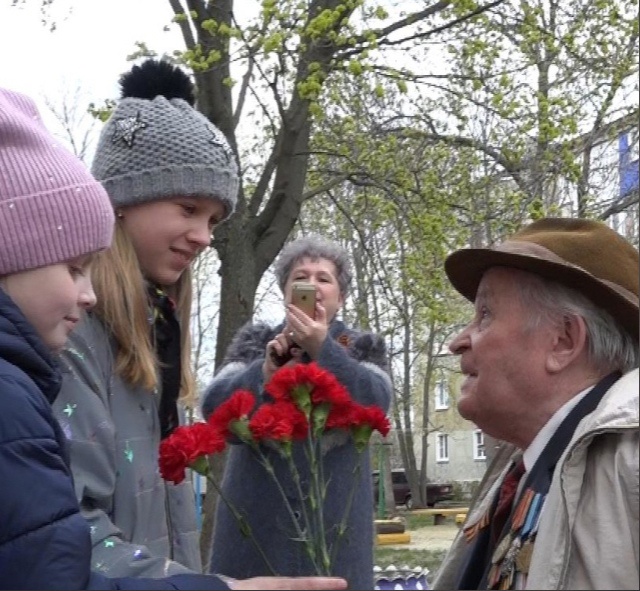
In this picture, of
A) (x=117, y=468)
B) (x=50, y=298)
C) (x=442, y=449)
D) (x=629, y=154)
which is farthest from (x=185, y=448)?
(x=442, y=449)

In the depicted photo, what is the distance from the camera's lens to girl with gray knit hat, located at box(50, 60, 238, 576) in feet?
7.18

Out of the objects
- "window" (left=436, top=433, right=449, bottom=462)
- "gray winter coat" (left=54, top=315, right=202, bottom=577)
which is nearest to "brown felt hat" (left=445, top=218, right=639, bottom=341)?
"gray winter coat" (left=54, top=315, right=202, bottom=577)

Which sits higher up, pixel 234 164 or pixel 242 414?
pixel 234 164

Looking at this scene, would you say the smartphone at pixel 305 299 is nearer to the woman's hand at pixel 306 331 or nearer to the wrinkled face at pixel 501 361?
the woman's hand at pixel 306 331

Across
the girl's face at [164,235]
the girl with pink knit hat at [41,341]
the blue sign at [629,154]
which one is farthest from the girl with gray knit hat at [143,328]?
the blue sign at [629,154]

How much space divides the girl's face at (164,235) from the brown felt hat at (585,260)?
66 centimetres

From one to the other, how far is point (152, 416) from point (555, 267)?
0.98 meters

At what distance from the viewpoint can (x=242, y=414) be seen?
2.37 meters

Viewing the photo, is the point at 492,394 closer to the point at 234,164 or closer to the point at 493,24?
the point at 234,164

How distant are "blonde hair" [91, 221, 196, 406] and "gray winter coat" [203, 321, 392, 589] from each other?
889 mm

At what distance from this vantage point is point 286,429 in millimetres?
2277

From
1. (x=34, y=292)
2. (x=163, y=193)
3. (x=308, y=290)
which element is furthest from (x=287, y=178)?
(x=34, y=292)

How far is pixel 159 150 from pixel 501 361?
1.00m

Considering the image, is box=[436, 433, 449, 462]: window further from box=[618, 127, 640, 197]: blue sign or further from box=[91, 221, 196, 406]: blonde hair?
box=[91, 221, 196, 406]: blonde hair
